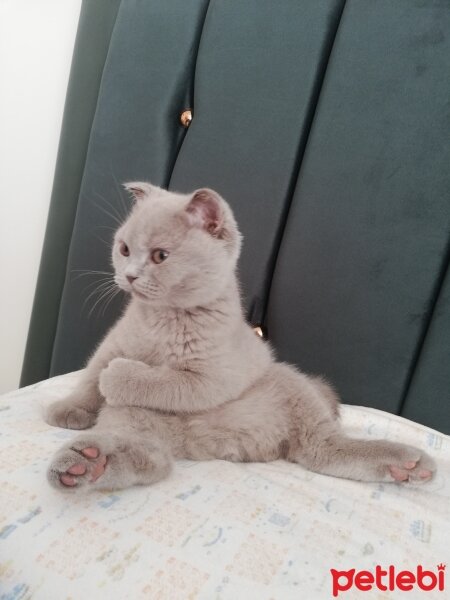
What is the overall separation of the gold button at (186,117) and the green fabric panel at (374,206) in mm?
436

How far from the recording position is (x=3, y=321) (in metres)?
1.88

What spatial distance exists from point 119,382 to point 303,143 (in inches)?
35.3

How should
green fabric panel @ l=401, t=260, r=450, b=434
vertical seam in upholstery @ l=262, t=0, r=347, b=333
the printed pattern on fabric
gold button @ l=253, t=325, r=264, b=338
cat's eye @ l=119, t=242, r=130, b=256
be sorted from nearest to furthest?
1. the printed pattern on fabric
2. cat's eye @ l=119, t=242, r=130, b=256
3. green fabric panel @ l=401, t=260, r=450, b=434
4. vertical seam in upholstery @ l=262, t=0, r=347, b=333
5. gold button @ l=253, t=325, r=264, b=338

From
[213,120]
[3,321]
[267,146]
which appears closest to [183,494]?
[267,146]

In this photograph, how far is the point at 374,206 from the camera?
1.15 metres

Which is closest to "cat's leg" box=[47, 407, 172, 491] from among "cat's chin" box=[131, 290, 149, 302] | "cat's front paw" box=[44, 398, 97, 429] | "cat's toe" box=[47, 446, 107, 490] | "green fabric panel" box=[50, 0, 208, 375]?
"cat's toe" box=[47, 446, 107, 490]

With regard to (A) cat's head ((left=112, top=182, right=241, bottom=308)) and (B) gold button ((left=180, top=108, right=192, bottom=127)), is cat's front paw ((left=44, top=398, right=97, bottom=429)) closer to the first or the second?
(A) cat's head ((left=112, top=182, right=241, bottom=308))

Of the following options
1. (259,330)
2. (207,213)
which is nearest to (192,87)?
(207,213)

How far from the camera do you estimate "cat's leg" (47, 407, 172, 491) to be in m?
0.60

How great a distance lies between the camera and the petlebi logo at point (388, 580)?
0.57 meters

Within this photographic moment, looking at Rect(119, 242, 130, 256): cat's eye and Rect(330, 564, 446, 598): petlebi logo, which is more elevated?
Rect(119, 242, 130, 256): cat's eye

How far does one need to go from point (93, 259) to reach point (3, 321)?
0.68 m

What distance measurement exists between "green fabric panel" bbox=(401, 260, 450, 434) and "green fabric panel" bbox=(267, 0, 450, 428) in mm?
17

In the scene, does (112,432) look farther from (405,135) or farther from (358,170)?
(405,135)
